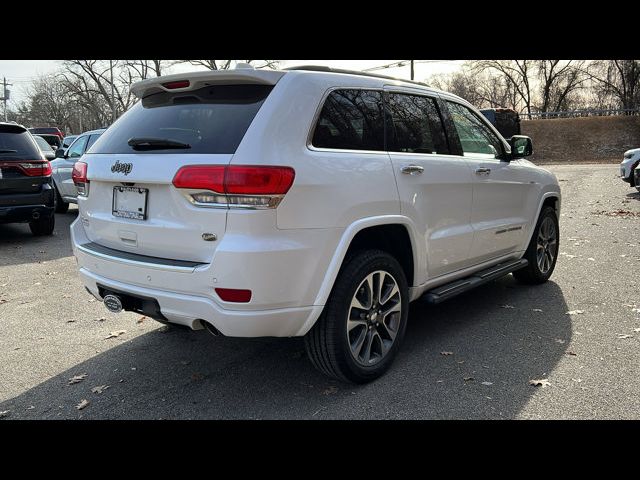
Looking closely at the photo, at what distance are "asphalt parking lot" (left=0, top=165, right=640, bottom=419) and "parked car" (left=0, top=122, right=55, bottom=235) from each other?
2716 mm

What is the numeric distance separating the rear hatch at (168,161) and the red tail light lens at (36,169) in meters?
5.50

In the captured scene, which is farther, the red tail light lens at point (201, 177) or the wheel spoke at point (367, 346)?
the wheel spoke at point (367, 346)

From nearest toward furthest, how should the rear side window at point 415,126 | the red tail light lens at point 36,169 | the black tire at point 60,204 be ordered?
1. the rear side window at point 415,126
2. the red tail light lens at point 36,169
3. the black tire at point 60,204

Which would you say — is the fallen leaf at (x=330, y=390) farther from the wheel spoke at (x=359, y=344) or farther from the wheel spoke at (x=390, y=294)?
the wheel spoke at (x=390, y=294)

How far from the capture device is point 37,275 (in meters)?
→ 6.39

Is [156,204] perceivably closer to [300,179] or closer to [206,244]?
[206,244]

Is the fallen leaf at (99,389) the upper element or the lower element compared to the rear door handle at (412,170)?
lower

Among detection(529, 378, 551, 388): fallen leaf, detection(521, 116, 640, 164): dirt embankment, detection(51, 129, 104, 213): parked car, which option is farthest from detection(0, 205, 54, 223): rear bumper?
detection(521, 116, 640, 164): dirt embankment

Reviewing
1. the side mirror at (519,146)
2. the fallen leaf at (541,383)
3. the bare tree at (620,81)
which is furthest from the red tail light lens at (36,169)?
the bare tree at (620,81)

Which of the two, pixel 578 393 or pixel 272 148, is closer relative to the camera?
pixel 272 148

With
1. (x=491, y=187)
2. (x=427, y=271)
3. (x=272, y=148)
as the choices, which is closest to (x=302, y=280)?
(x=272, y=148)

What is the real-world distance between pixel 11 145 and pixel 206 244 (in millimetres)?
6813

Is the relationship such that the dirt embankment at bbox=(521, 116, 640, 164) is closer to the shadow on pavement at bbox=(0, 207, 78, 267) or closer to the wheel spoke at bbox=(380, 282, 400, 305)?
the shadow on pavement at bbox=(0, 207, 78, 267)

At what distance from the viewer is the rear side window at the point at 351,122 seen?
3.03m
